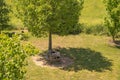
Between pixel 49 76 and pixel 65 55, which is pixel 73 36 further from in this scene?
pixel 49 76

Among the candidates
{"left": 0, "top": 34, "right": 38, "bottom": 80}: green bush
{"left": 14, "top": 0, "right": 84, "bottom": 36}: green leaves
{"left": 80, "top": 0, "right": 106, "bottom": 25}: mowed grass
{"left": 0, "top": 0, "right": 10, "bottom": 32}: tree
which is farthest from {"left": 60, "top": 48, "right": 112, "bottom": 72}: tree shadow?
{"left": 0, "top": 34, "right": 38, "bottom": 80}: green bush

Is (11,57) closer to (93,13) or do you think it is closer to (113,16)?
(113,16)

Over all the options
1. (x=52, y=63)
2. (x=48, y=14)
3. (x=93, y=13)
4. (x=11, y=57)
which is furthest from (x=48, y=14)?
(x=93, y=13)

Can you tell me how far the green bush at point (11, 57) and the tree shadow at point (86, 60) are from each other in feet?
53.8

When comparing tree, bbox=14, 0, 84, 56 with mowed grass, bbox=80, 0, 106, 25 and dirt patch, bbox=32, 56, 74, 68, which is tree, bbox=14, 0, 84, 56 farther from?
mowed grass, bbox=80, 0, 106, 25

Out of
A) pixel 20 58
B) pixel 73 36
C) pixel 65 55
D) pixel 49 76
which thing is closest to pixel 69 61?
pixel 65 55

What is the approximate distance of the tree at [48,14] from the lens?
32781mm

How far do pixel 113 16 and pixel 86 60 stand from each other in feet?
27.7

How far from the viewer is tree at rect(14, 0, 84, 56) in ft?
108

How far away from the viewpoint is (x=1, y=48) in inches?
667

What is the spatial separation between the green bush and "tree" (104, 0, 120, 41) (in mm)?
24904

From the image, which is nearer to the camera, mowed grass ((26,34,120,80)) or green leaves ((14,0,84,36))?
mowed grass ((26,34,120,80))

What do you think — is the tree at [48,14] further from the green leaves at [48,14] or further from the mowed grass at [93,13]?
the mowed grass at [93,13]

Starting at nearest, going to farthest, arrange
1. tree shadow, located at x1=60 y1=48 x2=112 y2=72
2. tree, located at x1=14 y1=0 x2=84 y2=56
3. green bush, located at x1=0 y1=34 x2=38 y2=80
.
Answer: green bush, located at x1=0 y1=34 x2=38 y2=80
tree, located at x1=14 y1=0 x2=84 y2=56
tree shadow, located at x1=60 y1=48 x2=112 y2=72
